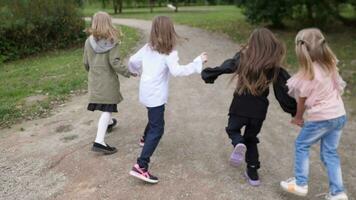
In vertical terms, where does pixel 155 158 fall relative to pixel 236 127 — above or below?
below

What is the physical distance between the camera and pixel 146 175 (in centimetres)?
471

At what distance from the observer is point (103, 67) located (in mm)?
5422

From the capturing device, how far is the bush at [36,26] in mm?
14500

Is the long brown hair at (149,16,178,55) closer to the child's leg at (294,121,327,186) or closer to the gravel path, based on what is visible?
the gravel path

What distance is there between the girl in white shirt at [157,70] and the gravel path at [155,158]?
0.33 meters

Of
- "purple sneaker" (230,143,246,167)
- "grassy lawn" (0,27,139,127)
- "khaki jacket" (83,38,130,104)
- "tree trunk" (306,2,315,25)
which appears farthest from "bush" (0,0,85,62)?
"purple sneaker" (230,143,246,167)

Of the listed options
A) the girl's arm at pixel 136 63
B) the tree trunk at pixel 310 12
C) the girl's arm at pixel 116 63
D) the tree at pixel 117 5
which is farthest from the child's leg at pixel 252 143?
the tree at pixel 117 5

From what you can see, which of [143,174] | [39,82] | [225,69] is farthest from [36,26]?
[225,69]

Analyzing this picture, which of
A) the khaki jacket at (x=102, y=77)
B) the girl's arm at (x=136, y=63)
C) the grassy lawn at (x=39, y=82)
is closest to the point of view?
the girl's arm at (x=136, y=63)

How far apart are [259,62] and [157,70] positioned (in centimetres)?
102

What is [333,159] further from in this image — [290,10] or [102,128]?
[290,10]

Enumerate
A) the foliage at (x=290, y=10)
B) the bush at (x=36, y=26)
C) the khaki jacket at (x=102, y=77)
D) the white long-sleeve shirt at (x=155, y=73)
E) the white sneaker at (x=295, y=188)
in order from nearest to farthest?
the white sneaker at (x=295, y=188) < the white long-sleeve shirt at (x=155, y=73) < the khaki jacket at (x=102, y=77) < the bush at (x=36, y=26) < the foliage at (x=290, y=10)

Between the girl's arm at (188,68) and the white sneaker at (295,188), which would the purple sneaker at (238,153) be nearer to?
the white sneaker at (295,188)

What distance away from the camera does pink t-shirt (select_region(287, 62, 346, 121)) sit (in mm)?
4074
